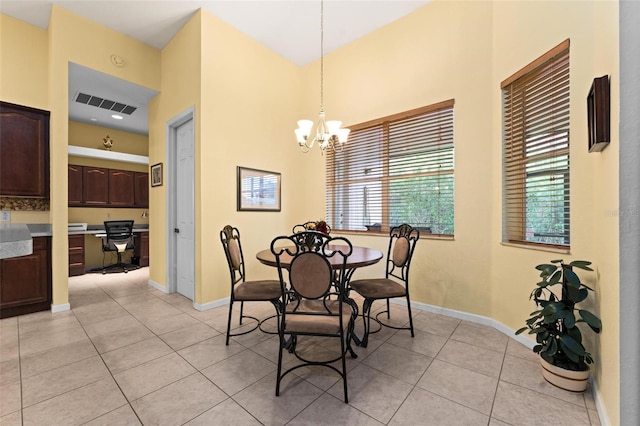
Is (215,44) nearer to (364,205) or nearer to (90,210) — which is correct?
(364,205)

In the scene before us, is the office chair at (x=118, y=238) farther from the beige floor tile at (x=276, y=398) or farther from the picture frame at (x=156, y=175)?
the beige floor tile at (x=276, y=398)

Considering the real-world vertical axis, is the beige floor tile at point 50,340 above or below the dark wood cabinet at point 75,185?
below

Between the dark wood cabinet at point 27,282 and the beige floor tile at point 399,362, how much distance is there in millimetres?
3842

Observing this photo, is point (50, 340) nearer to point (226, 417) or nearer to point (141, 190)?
point (226, 417)

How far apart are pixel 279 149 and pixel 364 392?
339cm

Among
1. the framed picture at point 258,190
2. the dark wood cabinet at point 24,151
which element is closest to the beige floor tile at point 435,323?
the framed picture at point 258,190

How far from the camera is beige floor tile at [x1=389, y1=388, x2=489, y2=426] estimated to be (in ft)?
4.75

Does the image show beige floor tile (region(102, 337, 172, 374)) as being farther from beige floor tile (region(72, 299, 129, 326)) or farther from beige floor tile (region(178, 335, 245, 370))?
beige floor tile (region(72, 299, 129, 326))

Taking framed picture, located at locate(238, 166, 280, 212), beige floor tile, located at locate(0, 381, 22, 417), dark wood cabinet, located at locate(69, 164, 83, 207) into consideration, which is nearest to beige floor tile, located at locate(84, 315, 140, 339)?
beige floor tile, located at locate(0, 381, 22, 417)

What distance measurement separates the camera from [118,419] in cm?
147

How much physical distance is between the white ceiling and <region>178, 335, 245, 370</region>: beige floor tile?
3.72 metres

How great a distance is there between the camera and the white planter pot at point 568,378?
65.5 inches

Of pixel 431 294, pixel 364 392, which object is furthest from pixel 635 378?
pixel 431 294

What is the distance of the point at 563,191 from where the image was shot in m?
2.10
